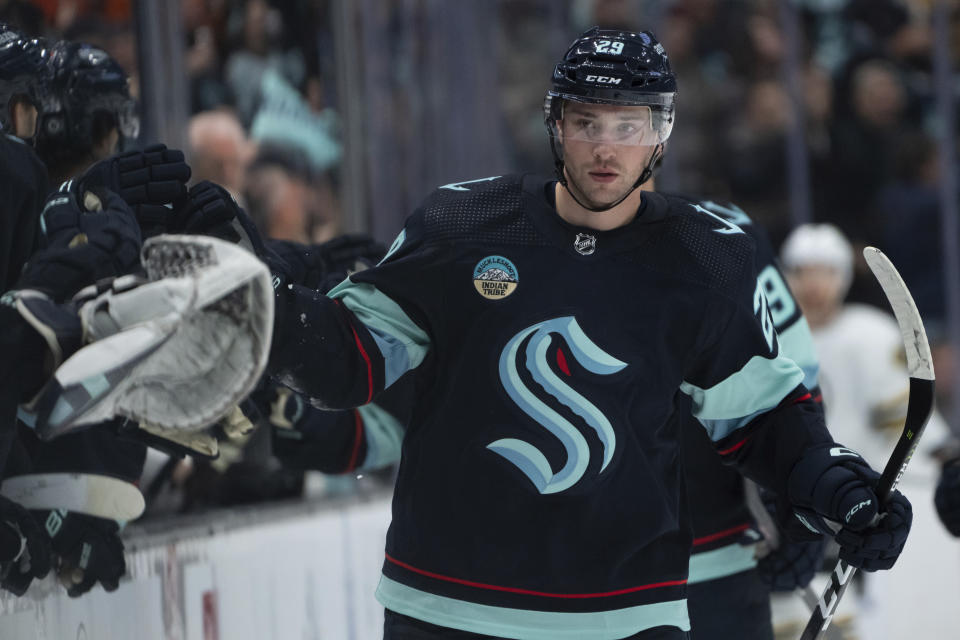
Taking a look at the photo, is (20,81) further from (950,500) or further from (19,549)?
(950,500)

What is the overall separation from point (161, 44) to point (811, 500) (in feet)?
6.42

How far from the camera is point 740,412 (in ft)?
7.61

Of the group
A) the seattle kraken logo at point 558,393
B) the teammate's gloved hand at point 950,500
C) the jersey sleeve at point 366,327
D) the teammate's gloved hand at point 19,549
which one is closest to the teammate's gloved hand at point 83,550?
the teammate's gloved hand at point 19,549

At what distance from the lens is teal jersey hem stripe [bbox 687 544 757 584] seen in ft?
9.09

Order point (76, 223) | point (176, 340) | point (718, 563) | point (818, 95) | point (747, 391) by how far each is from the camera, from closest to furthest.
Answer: point (176, 340)
point (76, 223)
point (747, 391)
point (718, 563)
point (818, 95)

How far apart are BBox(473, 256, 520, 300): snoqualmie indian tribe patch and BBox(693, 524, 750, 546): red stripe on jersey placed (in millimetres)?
842

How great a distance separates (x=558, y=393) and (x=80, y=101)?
3.02 ft

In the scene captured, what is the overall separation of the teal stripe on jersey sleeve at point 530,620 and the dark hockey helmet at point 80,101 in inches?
36.4

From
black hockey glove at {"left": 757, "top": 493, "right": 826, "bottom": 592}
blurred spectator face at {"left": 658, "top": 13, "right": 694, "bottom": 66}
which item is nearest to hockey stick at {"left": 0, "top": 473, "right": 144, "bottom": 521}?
black hockey glove at {"left": 757, "top": 493, "right": 826, "bottom": 592}

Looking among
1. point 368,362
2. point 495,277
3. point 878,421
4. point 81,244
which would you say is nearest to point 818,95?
point 878,421

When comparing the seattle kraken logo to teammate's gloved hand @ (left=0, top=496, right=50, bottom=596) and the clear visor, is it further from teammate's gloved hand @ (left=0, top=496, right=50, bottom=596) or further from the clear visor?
teammate's gloved hand @ (left=0, top=496, right=50, bottom=596)

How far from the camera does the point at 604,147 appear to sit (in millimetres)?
2195

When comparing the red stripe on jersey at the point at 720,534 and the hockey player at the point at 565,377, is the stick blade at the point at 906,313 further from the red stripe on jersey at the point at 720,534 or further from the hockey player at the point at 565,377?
the red stripe on jersey at the point at 720,534

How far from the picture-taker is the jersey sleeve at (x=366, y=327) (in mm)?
2055
